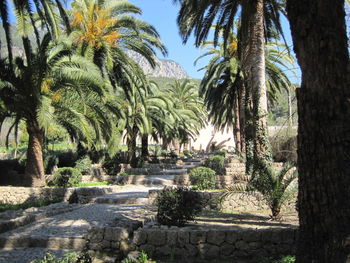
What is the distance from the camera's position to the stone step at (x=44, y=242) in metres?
6.58

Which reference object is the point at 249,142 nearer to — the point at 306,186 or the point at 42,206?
the point at 42,206

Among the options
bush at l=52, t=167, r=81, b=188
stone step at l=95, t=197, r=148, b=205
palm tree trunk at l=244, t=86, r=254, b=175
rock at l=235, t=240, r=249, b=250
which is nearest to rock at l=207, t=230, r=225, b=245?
rock at l=235, t=240, r=249, b=250

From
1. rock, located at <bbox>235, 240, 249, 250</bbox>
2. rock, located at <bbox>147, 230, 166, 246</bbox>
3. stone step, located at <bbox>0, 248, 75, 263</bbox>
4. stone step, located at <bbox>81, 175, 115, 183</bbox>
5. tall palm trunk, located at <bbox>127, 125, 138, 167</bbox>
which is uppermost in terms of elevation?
tall palm trunk, located at <bbox>127, 125, 138, 167</bbox>

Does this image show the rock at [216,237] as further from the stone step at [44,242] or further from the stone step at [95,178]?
the stone step at [95,178]

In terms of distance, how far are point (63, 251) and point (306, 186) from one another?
454cm

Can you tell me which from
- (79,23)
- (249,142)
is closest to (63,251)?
(249,142)

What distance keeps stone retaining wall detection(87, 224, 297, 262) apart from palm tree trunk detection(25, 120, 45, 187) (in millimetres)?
8262

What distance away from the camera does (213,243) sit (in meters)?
5.81

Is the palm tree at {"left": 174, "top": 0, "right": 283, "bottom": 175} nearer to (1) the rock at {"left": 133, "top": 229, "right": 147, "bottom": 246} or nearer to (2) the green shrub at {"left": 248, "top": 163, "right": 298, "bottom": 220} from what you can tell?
(2) the green shrub at {"left": 248, "top": 163, "right": 298, "bottom": 220}

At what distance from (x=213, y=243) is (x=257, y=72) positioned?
23.1ft

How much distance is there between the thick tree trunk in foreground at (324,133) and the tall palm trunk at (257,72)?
7565 millimetres

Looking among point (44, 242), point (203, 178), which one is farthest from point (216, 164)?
point (44, 242)

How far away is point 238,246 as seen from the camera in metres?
5.79

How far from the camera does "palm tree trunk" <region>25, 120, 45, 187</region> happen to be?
1312 cm
